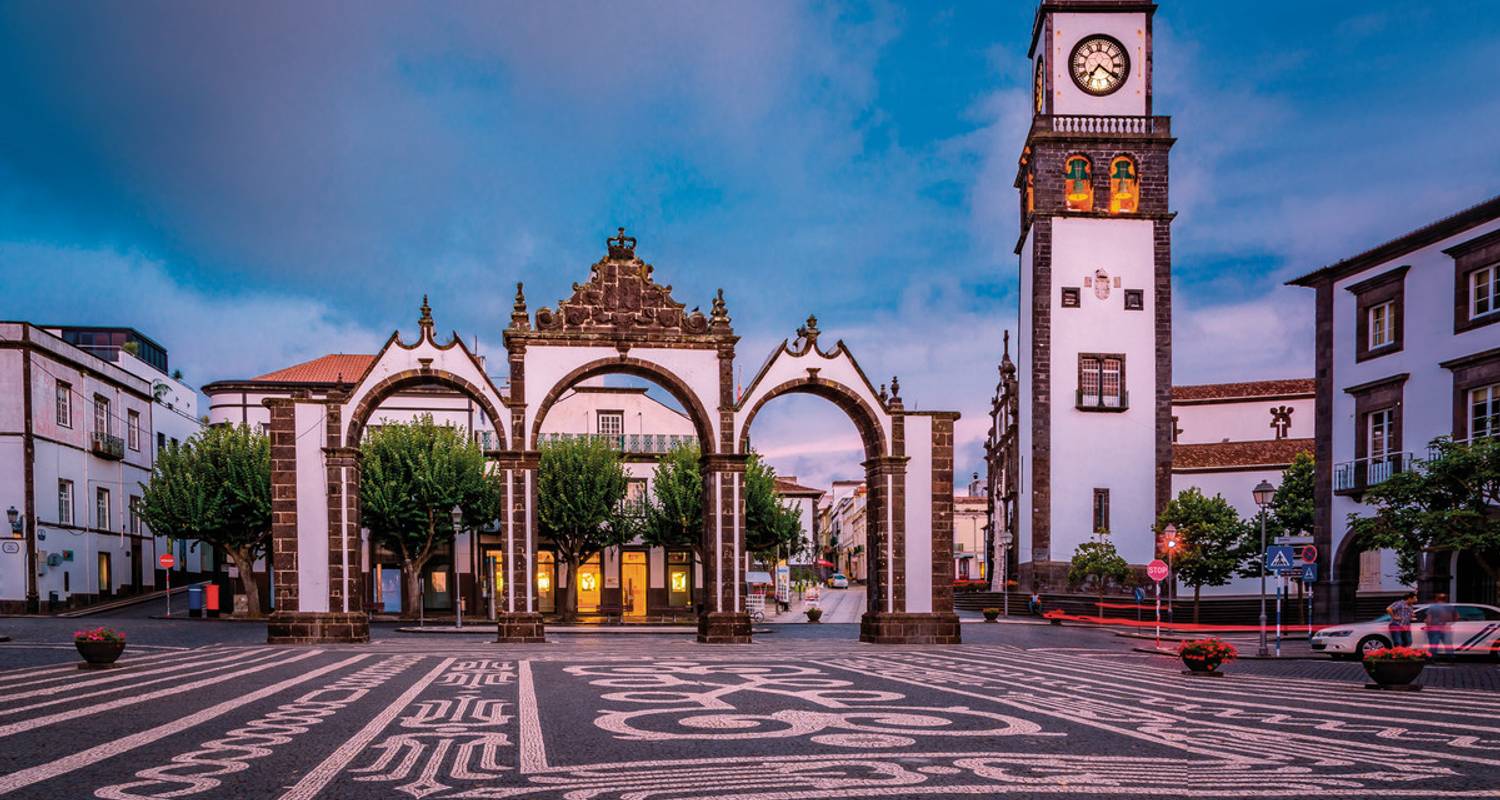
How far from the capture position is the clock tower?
53031 mm

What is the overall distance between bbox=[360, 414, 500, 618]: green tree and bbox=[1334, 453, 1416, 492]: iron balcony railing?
31423mm

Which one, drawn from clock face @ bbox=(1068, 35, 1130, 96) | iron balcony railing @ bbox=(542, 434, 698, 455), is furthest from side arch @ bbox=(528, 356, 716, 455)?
clock face @ bbox=(1068, 35, 1130, 96)

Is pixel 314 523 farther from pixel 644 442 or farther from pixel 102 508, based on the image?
pixel 644 442

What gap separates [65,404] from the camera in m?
48.8

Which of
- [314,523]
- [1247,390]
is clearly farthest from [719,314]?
[1247,390]

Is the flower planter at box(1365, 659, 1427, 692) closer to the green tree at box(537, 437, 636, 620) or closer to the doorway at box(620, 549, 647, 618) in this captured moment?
the green tree at box(537, 437, 636, 620)

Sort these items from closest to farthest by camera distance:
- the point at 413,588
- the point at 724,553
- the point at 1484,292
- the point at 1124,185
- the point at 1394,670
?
the point at 1394,670
the point at 724,553
the point at 1484,292
the point at 413,588
the point at 1124,185

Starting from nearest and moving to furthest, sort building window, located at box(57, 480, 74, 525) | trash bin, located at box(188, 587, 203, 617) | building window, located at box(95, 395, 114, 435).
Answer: trash bin, located at box(188, 587, 203, 617)
building window, located at box(57, 480, 74, 525)
building window, located at box(95, 395, 114, 435)

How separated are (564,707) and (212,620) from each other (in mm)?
32612

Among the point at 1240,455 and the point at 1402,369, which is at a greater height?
the point at 1402,369

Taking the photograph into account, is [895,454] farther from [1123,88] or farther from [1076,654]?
[1123,88]

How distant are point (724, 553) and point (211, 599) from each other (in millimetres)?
25642

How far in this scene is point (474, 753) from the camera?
10.6 meters

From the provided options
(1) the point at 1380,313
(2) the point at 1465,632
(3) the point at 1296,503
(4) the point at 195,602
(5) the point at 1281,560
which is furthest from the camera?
(3) the point at 1296,503
